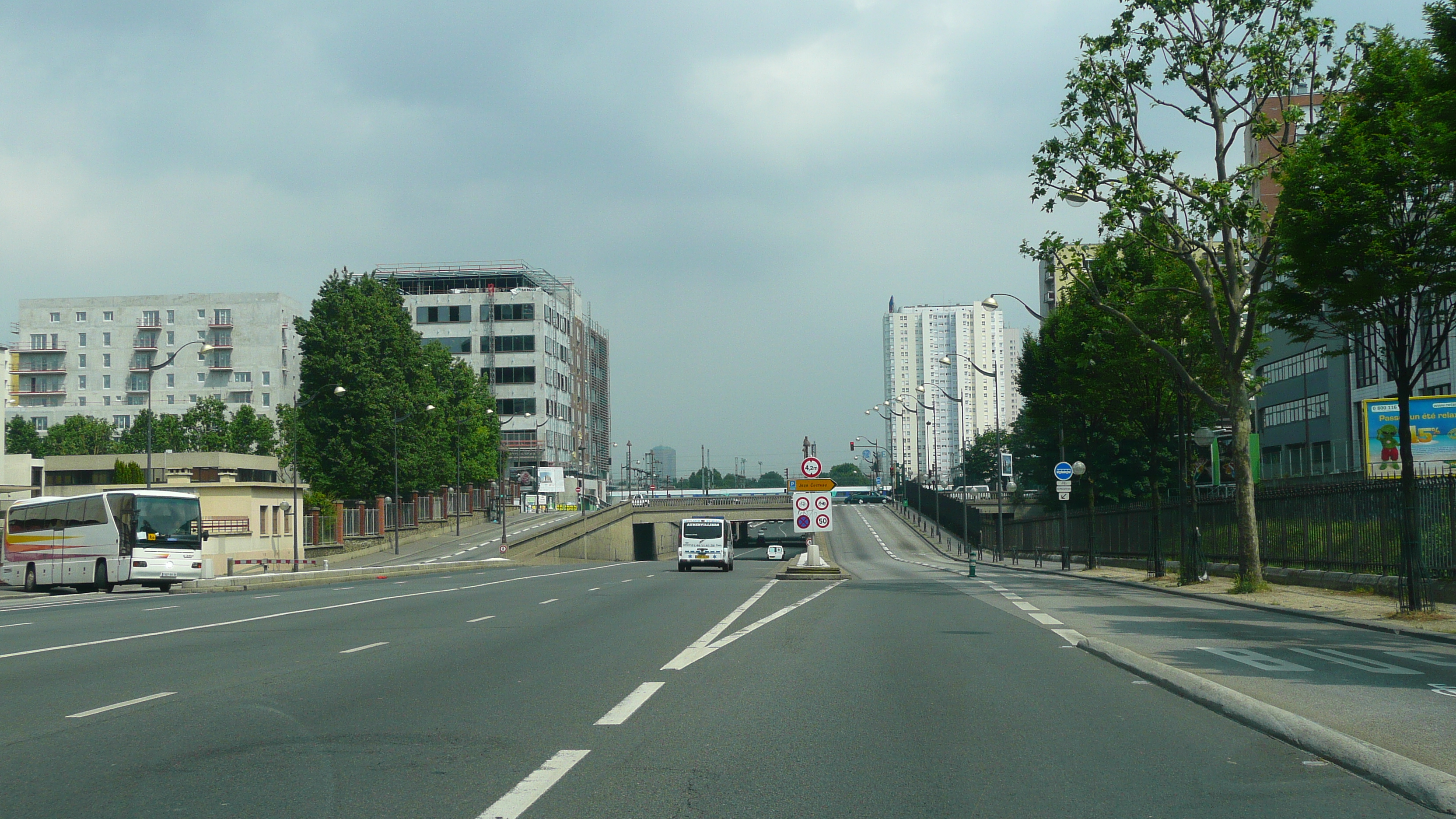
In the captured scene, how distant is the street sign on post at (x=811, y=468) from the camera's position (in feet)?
109

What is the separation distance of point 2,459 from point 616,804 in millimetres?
79178

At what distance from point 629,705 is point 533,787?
3.03m

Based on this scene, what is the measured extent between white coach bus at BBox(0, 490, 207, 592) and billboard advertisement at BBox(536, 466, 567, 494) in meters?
88.3

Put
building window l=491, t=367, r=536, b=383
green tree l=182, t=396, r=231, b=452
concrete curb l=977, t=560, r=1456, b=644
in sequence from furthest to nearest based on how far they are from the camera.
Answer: building window l=491, t=367, r=536, b=383 → green tree l=182, t=396, r=231, b=452 → concrete curb l=977, t=560, r=1456, b=644

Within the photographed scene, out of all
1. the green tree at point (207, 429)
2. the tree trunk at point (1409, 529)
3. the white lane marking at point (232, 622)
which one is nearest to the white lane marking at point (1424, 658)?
the tree trunk at point (1409, 529)

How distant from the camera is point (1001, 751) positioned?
7.49m

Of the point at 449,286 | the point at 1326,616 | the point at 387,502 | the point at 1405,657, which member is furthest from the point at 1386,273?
the point at 449,286

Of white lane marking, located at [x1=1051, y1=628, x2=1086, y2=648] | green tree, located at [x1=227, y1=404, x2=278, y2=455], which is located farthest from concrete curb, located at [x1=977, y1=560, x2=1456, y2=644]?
green tree, located at [x1=227, y1=404, x2=278, y2=455]

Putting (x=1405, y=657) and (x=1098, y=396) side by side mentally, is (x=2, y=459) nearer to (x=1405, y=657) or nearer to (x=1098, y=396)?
(x=1098, y=396)

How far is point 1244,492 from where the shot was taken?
25719mm

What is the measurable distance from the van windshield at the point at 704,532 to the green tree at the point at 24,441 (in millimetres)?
99537

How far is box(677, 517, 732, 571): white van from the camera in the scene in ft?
167

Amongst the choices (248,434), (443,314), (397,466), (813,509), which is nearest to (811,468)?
(813,509)

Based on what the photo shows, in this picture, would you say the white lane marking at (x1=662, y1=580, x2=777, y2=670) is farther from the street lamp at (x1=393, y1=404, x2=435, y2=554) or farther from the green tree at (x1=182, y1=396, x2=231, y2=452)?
the green tree at (x1=182, y1=396, x2=231, y2=452)
